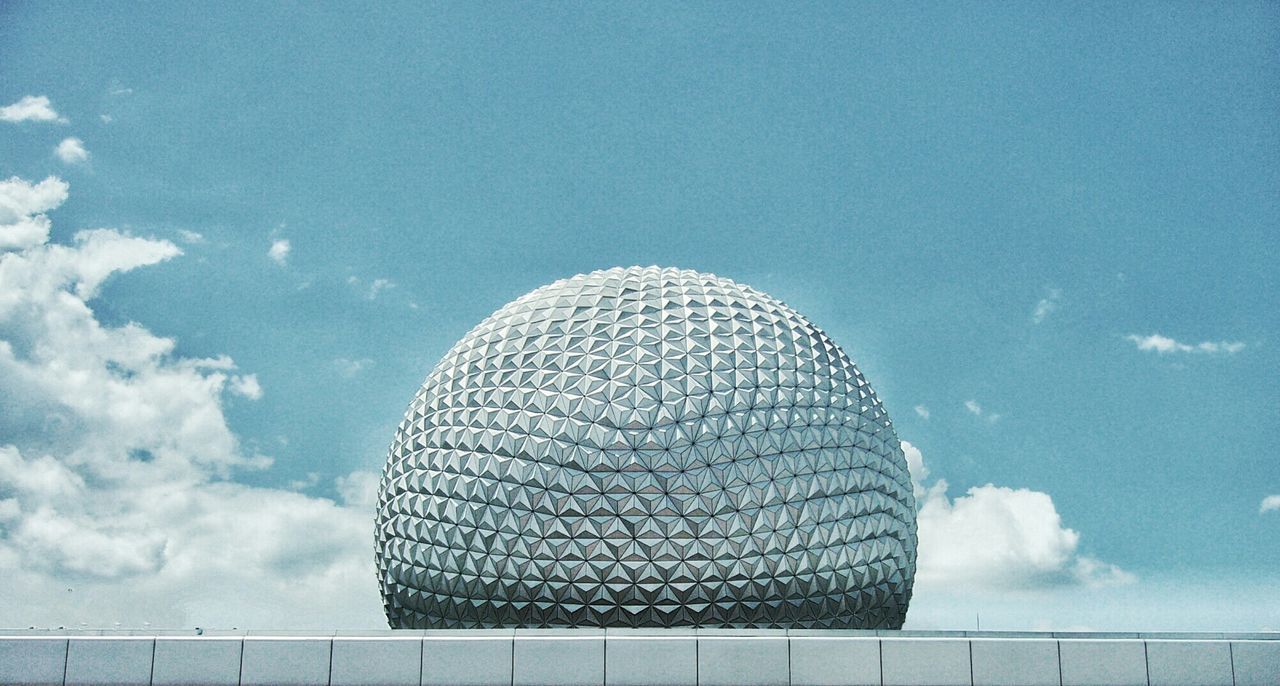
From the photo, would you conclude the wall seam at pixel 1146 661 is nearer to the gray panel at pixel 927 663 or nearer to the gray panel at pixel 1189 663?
the gray panel at pixel 1189 663

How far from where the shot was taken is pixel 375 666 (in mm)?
17094

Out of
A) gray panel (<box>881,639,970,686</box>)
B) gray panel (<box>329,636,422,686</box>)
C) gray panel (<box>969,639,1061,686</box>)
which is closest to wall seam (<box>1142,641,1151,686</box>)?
Result: gray panel (<box>969,639,1061,686</box>)

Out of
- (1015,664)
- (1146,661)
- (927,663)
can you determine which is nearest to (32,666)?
(927,663)

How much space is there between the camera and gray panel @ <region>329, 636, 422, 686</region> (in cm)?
1705

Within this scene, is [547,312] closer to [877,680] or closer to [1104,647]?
[877,680]

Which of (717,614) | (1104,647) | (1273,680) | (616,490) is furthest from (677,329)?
(1273,680)

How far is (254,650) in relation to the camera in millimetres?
17156

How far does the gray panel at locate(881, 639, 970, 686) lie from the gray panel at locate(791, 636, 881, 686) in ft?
0.73

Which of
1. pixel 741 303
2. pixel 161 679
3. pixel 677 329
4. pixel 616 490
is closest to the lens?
pixel 161 679

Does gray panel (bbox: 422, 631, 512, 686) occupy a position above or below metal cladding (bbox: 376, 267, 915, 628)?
below

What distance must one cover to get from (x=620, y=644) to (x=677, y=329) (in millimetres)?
10938

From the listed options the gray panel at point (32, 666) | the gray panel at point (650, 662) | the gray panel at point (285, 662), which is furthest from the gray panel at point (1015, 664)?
the gray panel at point (32, 666)

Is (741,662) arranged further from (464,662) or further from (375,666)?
(375,666)

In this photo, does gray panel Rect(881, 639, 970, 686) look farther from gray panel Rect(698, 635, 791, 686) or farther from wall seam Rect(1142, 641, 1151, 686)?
wall seam Rect(1142, 641, 1151, 686)
